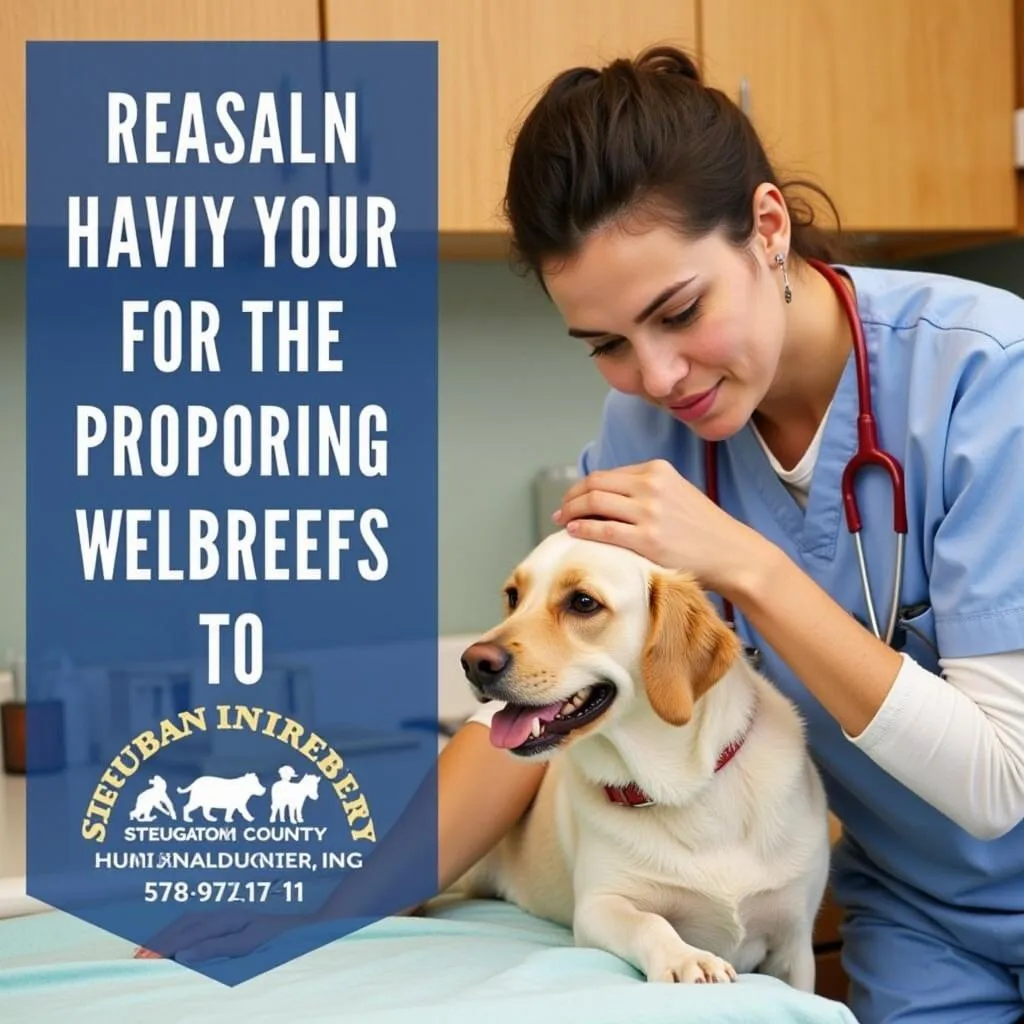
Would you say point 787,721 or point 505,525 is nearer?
point 787,721

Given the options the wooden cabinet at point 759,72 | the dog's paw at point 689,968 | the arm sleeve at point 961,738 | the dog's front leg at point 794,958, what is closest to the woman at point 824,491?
the arm sleeve at point 961,738

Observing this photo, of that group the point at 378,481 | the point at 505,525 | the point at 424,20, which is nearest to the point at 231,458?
the point at 378,481

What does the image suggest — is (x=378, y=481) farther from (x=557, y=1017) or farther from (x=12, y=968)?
(x=557, y=1017)

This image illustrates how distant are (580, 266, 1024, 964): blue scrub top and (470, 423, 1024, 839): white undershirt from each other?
16 mm

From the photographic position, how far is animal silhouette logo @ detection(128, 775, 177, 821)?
1.84m

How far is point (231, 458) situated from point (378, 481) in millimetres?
228

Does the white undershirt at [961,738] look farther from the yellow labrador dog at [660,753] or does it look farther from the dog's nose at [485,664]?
the dog's nose at [485,664]

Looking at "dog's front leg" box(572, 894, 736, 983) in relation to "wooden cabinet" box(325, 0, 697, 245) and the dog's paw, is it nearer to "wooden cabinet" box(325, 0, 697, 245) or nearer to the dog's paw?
the dog's paw

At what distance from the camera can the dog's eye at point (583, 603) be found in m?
1.21

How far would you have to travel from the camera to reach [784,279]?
1.32m

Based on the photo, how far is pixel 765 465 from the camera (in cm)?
138

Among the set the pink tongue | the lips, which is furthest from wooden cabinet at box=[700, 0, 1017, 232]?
the pink tongue

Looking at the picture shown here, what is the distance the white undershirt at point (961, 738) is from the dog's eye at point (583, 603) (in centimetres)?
23
